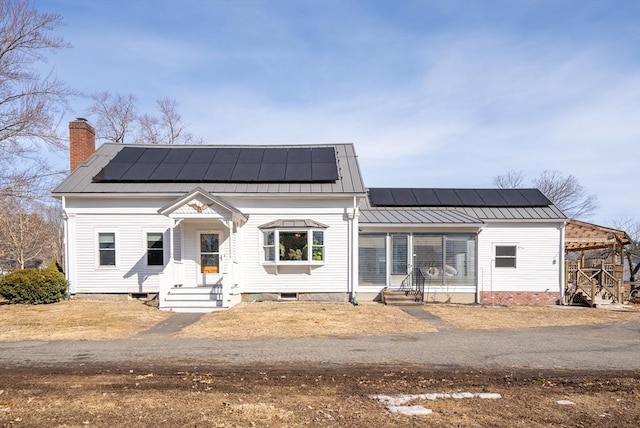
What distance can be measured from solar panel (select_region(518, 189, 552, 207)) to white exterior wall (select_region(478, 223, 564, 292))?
1336mm

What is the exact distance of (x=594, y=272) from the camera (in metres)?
19.0

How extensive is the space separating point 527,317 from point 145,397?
1200 centimetres

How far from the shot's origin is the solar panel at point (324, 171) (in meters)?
16.7

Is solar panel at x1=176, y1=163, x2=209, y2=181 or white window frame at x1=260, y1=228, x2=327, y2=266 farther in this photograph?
solar panel at x1=176, y1=163, x2=209, y2=181

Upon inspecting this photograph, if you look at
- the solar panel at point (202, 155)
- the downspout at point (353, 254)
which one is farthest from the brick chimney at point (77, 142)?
the downspout at point (353, 254)

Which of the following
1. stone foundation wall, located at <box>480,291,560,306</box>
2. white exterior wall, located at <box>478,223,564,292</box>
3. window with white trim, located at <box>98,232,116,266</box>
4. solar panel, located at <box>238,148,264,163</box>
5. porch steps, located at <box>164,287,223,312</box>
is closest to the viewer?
porch steps, located at <box>164,287,223,312</box>

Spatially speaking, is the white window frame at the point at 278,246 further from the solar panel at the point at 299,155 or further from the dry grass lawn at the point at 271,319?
the solar panel at the point at 299,155

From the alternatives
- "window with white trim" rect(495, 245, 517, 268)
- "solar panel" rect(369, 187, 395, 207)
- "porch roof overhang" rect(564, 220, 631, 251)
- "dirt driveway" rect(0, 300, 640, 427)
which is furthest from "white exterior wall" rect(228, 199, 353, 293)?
"porch roof overhang" rect(564, 220, 631, 251)

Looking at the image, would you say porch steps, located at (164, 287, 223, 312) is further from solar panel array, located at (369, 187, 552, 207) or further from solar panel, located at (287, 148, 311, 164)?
solar panel array, located at (369, 187, 552, 207)

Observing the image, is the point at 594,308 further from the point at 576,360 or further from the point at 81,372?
the point at 81,372

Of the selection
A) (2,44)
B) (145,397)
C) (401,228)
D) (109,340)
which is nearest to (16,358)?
(109,340)

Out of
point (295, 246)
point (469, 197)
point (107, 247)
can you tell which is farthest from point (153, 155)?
point (469, 197)

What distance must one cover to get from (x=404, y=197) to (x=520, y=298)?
20.9 ft

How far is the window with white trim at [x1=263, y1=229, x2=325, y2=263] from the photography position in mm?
16094
